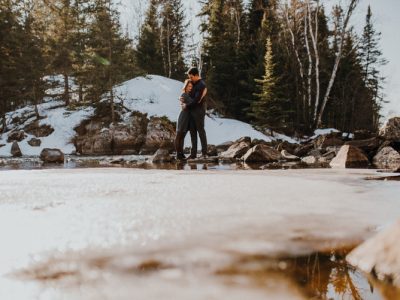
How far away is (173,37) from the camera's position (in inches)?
1308

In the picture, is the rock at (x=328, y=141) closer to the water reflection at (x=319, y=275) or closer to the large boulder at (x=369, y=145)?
the large boulder at (x=369, y=145)

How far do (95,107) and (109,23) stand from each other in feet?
16.2

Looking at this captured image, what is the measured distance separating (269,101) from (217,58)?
6.54 metres

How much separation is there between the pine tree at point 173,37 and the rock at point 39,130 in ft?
41.1

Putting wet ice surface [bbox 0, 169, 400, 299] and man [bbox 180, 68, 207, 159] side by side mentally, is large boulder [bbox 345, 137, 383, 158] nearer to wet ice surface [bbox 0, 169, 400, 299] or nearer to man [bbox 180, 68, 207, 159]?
man [bbox 180, 68, 207, 159]

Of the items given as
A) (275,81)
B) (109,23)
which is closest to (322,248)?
(275,81)

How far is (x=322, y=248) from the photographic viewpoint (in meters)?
A: 1.60

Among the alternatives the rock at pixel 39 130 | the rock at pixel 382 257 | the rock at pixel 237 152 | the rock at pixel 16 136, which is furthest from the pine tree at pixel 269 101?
the rock at pixel 382 257

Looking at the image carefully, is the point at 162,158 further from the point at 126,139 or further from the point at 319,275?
the point at 126,139

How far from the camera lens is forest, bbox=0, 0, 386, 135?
2028cm

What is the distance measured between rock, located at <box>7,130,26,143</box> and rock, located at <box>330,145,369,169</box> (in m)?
18.2

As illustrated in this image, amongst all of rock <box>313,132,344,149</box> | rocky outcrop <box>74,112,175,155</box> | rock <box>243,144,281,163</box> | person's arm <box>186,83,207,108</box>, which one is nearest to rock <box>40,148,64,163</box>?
person's arm <box>186,83,207,108</box>

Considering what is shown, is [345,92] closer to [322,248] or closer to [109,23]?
[109,23]

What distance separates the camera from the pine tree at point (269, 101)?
20031mm
